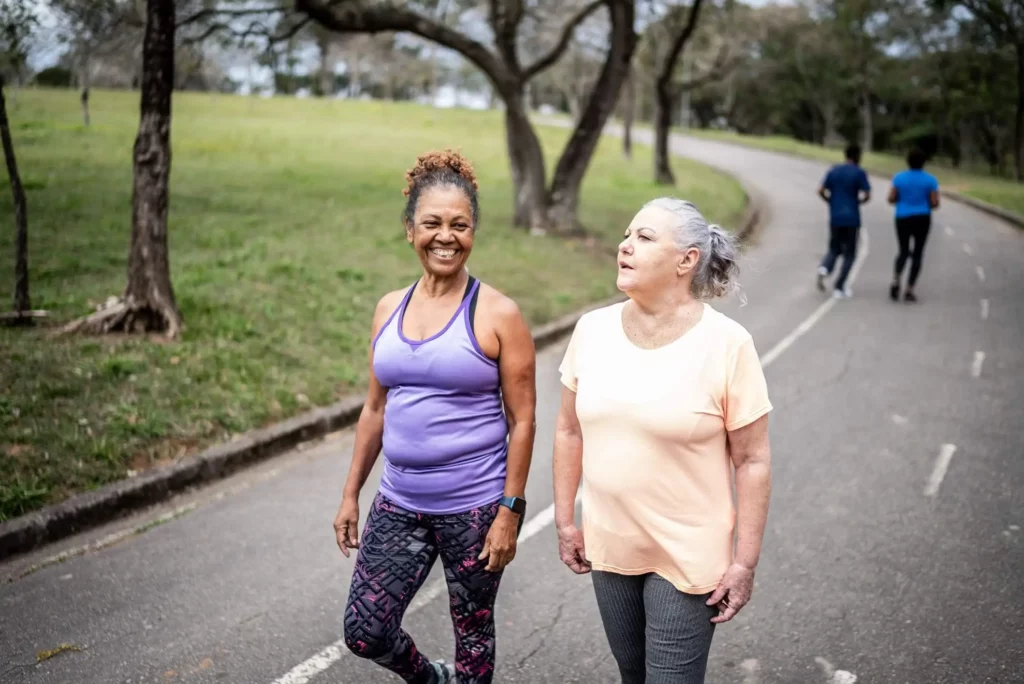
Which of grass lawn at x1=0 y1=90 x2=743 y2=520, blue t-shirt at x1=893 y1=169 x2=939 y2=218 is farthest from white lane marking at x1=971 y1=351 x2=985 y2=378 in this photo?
grass lawn at x1=0 y1=90 x2=743 y2=520

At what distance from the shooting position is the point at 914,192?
1285cm

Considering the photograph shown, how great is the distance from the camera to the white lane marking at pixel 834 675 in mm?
4055

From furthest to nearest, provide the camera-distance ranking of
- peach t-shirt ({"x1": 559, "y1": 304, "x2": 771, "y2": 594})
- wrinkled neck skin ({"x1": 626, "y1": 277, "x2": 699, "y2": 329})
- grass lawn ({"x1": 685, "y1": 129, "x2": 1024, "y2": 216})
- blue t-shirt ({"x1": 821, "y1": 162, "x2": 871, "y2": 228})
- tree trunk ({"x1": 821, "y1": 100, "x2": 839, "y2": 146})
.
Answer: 1. tree trunk ({"x1": 821, "y1": 100, "x2": 839, "y2": 146})
2. grass lawn ({"x1": 685, "y1": 129, "x2": 1024, "y2": 216})
3. blue t-shirt ({"x1": 821, "y1": 162, "x2": 871, "y2": 228})
4. wrinkled neck skin ({"x1": 626, "y1": 277, "x2": 699, "y2": 329})
5. peach t-shirt ({"x1": 559, "y1": 304, "x2": 771, "y2": 594})

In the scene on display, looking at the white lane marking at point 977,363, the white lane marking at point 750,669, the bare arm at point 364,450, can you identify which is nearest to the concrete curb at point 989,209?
the white lane marking at point 977,363

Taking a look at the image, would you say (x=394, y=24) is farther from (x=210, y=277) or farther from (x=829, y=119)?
(x=829, y=119)

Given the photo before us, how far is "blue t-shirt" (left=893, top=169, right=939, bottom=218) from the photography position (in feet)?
41.9

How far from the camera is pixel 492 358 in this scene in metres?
3.13

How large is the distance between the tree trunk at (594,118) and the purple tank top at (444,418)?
45.9ft

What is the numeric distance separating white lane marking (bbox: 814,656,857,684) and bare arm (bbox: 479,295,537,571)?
1.76 metres

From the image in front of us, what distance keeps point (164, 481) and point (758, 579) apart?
389 centimetres

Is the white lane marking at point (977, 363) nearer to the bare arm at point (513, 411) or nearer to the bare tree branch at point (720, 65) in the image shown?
the bare arm at point (513, 411)

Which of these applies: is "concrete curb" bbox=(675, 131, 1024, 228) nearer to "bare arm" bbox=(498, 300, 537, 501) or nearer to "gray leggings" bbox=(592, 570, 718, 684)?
"bare arm" bbox=(498, 300, 537, 501)

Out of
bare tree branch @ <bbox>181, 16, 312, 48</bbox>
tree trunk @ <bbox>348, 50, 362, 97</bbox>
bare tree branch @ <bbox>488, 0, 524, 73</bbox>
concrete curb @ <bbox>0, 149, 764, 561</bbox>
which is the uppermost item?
tree trunk @ <bbox>348, 50, 362, 97</bbox>

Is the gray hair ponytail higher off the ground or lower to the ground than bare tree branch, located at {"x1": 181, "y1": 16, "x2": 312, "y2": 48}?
lower
